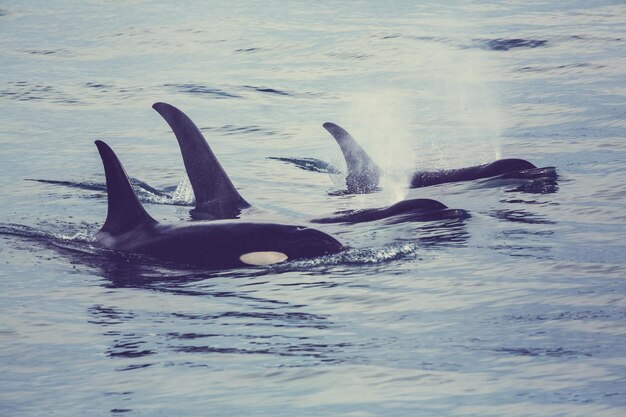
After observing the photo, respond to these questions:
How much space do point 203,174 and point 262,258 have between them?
2.91m

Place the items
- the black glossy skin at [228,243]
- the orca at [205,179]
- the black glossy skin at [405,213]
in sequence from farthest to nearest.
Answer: the orca at [205,179]
the black glossy skin at [405,213]
the black glossy skin at [228,243]

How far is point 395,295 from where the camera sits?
11344mm

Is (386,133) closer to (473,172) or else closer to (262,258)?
(473,172)

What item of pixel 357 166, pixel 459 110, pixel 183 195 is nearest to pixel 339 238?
pixel 183 195

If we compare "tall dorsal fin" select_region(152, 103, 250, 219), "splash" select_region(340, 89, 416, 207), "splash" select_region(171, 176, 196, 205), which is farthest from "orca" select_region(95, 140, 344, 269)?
"splash" select_region(340, 89, 416, 207)

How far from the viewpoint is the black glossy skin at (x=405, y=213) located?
14000 mm

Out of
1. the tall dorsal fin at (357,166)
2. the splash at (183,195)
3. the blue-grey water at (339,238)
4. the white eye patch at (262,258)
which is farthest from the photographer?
the tall dorsal fin at (357,166)

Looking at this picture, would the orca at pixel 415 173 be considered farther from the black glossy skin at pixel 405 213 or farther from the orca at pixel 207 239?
the orca at pixel 207 239

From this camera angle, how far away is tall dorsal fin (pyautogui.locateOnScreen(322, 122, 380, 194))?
1798 cm

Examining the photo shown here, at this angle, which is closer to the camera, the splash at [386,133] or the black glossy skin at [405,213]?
the black glossy skin at [405,213]

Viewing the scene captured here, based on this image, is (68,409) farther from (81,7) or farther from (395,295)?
(81,7)

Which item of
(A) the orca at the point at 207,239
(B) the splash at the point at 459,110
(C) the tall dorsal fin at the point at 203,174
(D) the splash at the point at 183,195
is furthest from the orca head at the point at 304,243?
(B) the splash at the point at 459,110

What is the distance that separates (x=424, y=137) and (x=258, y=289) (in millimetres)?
11142

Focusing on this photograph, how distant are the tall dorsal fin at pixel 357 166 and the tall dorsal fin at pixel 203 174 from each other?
329 cm
